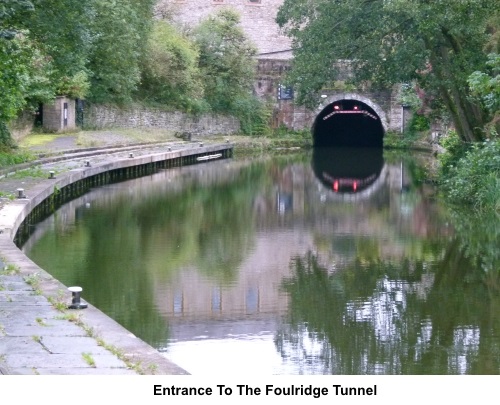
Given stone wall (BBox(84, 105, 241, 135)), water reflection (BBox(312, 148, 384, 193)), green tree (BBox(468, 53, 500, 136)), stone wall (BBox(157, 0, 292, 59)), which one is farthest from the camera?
stone wall (BBox(157, 0, 292, 59))

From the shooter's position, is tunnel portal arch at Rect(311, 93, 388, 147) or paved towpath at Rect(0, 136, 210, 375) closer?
paved towpath at Rect(0, 136, 210, 375)

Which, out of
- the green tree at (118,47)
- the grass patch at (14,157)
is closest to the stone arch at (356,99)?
the green tree at (118,47)

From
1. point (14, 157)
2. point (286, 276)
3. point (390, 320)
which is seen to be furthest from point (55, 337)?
point (14, 157)

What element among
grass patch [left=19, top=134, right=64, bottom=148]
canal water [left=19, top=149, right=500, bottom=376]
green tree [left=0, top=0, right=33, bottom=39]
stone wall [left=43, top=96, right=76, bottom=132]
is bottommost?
canal water [left=19, top=149, right=500, bottom=376]

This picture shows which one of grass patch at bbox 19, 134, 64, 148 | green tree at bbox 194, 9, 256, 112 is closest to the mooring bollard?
grass patch at bbox 19, 134, 64, 148

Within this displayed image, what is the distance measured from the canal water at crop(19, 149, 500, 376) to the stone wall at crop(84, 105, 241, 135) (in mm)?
13092

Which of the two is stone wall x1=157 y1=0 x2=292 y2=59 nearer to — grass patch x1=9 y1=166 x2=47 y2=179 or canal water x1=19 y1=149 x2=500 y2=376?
canal water x1=19 y1=149 x2=500 y2=376

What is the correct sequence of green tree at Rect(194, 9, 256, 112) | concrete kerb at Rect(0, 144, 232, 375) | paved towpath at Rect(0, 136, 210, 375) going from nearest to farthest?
paved towpath at Rect(0, 136, 210, 375), concrete kerb at Rect(0, 144, 232, 375), green tree at Rect(194, 9, 256, 112)

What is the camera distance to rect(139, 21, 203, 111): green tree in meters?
41.2

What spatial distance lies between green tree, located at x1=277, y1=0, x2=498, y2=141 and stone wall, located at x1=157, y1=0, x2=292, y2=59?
903 inches

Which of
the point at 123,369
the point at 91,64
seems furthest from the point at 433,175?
the point at 123,369

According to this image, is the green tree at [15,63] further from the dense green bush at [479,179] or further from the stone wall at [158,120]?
the dense green bush at [479,179]

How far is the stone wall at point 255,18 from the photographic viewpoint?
50125 millimetres

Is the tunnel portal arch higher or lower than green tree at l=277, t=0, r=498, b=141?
lower
